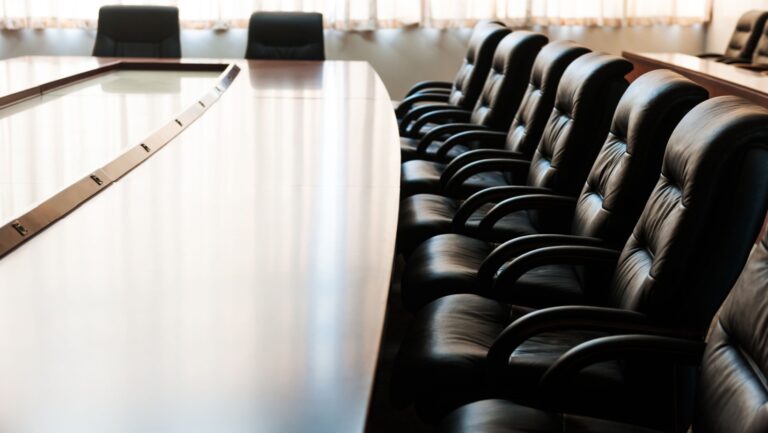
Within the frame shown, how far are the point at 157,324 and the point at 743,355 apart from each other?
3.09 feet

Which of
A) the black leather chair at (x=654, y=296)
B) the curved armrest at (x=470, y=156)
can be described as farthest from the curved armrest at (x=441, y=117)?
the black leather chair at (x=654, y=296)

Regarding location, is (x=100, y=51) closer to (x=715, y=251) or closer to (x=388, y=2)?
(x=388, y=2)

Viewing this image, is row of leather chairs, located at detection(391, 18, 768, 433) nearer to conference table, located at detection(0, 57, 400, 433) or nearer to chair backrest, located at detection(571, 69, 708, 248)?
chair backrest, located at detection(571, 69, 708, 248)

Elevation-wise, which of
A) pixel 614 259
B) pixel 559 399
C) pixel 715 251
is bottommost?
pixel 559 399

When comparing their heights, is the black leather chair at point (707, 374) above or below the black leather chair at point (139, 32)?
below

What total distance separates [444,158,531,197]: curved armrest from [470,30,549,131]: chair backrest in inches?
32.4

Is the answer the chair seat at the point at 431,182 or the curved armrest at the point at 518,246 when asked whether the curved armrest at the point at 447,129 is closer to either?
the chair seat at the point at 431,182

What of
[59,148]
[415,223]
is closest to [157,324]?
[59,148]

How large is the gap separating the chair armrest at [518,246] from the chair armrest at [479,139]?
1462 millimetres

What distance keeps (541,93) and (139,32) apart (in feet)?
10.7

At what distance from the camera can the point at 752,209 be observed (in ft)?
6.11

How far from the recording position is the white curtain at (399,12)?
24.5 ft

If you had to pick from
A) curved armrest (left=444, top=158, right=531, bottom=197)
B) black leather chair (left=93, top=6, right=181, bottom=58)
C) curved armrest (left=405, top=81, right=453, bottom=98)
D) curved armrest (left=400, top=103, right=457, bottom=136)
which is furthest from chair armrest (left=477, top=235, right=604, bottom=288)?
black leather chair (left=93, top=6, right=181, bottom=58)

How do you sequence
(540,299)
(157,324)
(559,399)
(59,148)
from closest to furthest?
(157,324) < (559,399) < (540,299) < (59,148)
